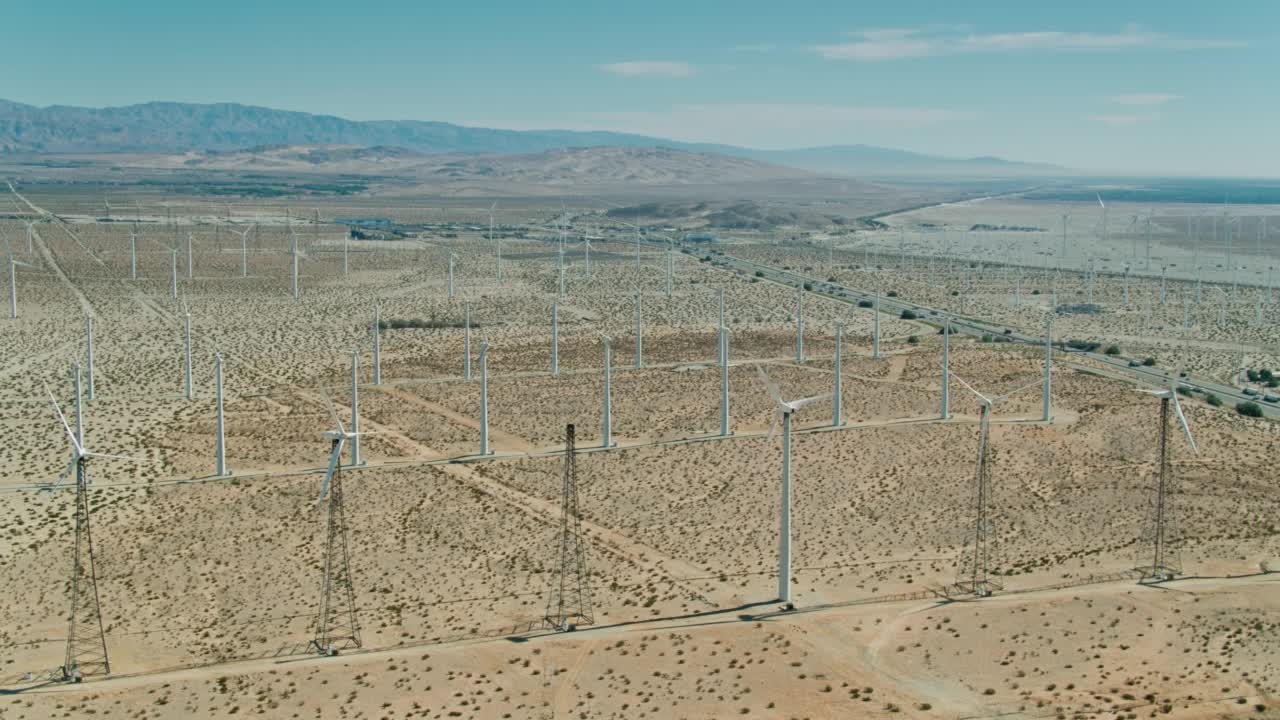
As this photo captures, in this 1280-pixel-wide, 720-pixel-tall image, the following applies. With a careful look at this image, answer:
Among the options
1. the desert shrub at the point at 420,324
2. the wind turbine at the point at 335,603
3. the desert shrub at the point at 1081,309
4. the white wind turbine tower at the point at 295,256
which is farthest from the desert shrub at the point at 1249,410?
the white wind turbine tower at the point at 295,256

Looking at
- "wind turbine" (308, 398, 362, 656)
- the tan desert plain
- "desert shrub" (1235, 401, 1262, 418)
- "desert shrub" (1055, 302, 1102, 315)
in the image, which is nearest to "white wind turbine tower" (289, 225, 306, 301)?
the tan desert plain

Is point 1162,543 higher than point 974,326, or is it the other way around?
point 974,326

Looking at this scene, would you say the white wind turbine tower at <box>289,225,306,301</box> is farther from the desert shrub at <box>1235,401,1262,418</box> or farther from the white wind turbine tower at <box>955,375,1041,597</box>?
the white wind turbine tower at <box>955,375,1041,597</box>

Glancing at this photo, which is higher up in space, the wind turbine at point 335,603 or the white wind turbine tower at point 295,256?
the white wind turbine tower at point 295,256

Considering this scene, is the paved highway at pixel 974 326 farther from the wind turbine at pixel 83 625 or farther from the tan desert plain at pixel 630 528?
the wind turbine at pixel 83 625

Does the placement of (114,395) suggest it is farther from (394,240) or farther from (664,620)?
(394,240)

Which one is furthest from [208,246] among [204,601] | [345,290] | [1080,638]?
[1080,638]

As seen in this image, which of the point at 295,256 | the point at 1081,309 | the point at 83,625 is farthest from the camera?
the point at 1081,309

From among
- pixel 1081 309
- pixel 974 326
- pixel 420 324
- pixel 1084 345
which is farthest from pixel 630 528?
pixel 1081 309

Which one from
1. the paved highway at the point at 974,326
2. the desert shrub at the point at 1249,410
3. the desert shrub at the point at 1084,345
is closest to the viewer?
the desert shrub at the point at 1249,410

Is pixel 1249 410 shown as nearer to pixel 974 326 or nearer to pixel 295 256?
pixel 974 326
